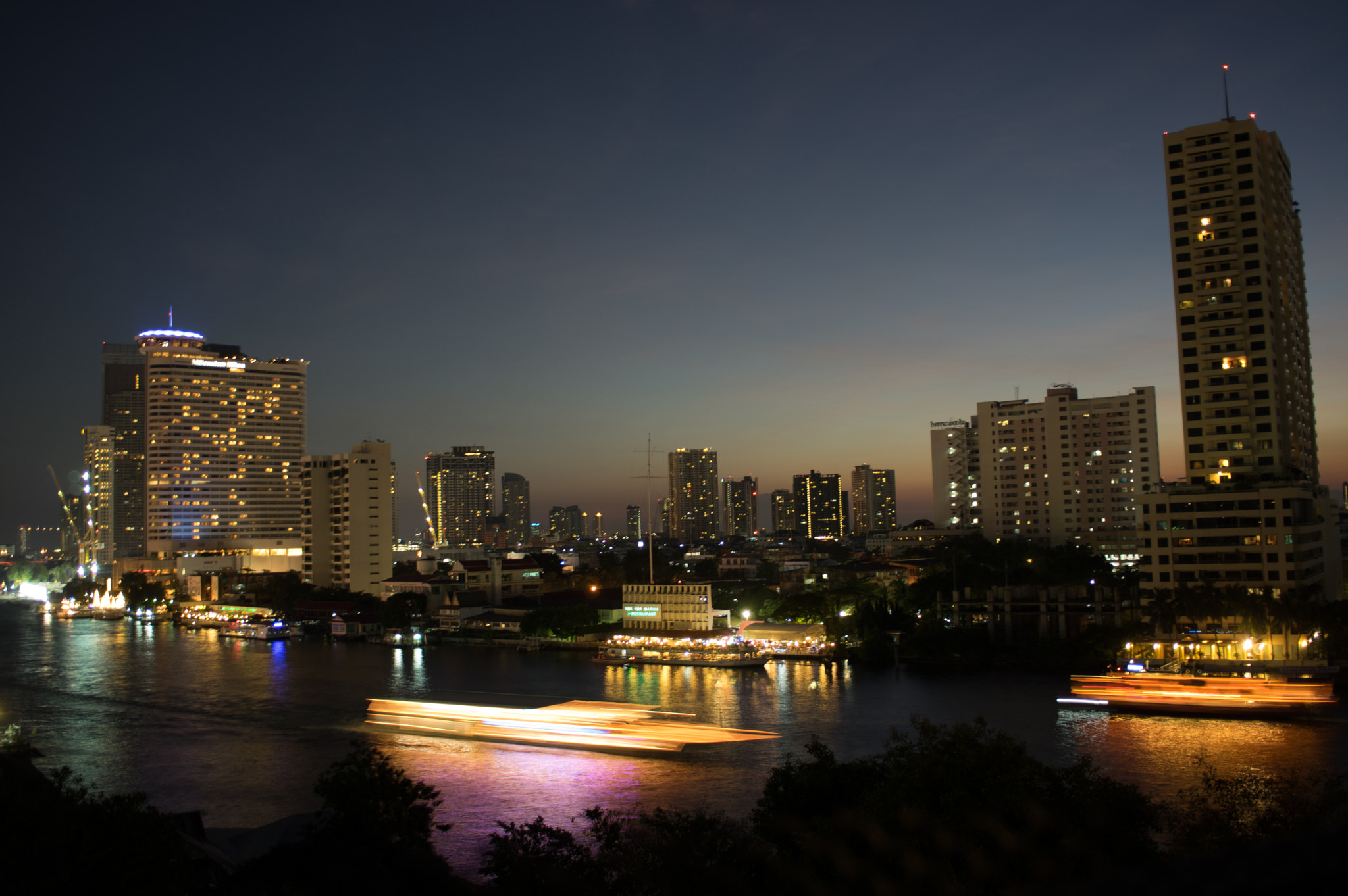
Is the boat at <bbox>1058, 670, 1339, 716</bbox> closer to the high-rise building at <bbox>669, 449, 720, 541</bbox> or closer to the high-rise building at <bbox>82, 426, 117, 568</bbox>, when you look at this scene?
the high-rise building at <bbox>82, 426, 117, 568</bbox>

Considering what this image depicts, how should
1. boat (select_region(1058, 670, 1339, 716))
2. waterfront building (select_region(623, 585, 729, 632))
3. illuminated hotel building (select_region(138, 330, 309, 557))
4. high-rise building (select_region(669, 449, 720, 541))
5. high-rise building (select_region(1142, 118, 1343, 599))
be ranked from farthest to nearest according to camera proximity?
high-rise building (select_region(669, 449, 720, 541))
illuminated hotel building (select_region(138, 330, 309, 557))
waterfront building (select_region(623, 585, 729, 632))
high-rise building (select_region(1142, 118, 1343, 599))
boat (select_region(1058, 670, 1339, 716))

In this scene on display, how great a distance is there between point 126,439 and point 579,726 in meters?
57.8

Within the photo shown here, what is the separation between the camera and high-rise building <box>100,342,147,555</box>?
53.6 meters

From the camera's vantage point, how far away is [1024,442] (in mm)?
30547

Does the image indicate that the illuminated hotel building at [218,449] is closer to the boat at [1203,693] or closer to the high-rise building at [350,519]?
the high-rise building at [350,519]

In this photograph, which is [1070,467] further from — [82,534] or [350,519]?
[82,534]

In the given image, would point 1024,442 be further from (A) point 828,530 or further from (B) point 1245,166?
(A) point 828,530

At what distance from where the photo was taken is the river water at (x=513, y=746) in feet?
27.1

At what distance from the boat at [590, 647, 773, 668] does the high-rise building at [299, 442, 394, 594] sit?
10867 mm

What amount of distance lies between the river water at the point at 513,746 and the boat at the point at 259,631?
4806 millimetres

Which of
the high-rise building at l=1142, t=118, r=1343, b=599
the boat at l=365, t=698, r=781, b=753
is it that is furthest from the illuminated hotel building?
the high-rise building at l=1142, t=118, r=1343, b=599

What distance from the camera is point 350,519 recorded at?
2656cm

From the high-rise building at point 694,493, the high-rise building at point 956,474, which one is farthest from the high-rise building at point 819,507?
the high-rise building at point 956,474

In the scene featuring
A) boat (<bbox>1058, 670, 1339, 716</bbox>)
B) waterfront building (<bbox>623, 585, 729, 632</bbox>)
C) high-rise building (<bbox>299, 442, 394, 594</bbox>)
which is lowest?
boat (<bbox>1058, 670, 1339, 716</bbox>)
